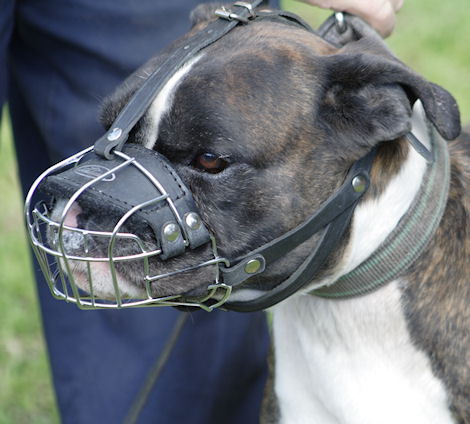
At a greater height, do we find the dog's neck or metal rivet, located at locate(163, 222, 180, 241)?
metal rivet, located at locate(163, 222, 180, 241)

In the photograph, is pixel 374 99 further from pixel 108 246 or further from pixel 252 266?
pixel 108 246

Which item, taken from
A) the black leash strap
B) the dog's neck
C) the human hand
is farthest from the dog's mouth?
the human hand

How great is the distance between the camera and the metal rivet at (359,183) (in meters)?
2.28

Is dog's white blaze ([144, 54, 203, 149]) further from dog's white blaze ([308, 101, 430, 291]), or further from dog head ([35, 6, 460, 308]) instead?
dog's white blaze ([308, 101, 430, 291])

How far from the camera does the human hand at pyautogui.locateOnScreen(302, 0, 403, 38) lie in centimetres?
263

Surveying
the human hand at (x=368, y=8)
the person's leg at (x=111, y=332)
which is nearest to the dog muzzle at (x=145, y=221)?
the human hand at (x=368, y=8)

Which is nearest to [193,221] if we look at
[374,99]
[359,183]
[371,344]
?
[359,183]

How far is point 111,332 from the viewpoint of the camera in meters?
3.74

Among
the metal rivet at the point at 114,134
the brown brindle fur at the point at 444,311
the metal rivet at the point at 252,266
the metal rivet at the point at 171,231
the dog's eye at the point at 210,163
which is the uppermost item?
the metal rivet at the point at 114,134

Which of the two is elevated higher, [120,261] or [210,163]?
[210,163]

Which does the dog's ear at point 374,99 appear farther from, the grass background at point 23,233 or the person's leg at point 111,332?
the grass background at point 23,233

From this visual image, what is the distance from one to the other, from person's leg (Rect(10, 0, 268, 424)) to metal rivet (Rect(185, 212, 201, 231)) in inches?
47.4

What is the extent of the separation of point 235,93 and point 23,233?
131 inches

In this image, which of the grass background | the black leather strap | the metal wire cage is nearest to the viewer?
the metal wire cage
